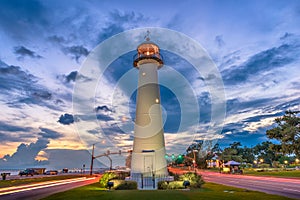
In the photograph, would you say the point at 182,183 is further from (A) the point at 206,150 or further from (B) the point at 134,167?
(A) the point at 206,150

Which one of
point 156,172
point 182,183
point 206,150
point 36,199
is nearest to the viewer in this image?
point 36,199

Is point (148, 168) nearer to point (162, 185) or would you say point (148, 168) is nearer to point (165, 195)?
point (162, 185)

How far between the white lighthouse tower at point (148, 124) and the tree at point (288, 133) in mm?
30388

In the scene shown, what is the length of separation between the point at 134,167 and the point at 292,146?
33.6 meters

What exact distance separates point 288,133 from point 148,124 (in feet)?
105

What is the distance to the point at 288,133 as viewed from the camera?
41.5 meters

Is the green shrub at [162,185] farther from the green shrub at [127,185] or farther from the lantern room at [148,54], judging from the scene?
the lantern room at [148,54]

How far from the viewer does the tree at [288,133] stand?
41.2 m

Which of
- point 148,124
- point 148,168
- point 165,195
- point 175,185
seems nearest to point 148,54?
point 148,124

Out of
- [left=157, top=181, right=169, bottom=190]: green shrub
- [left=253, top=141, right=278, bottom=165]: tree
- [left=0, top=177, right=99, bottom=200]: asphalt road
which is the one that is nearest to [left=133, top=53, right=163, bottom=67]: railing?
[left=157, top=181, right=169, bottom=190]: green shrub

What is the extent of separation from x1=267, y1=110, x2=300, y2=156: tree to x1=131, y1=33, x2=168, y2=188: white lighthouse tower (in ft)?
99.7

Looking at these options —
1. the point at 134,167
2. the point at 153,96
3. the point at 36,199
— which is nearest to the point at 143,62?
the point at 153,96

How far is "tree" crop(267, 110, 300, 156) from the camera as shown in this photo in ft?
135

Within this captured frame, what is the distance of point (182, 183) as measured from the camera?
1886cm
